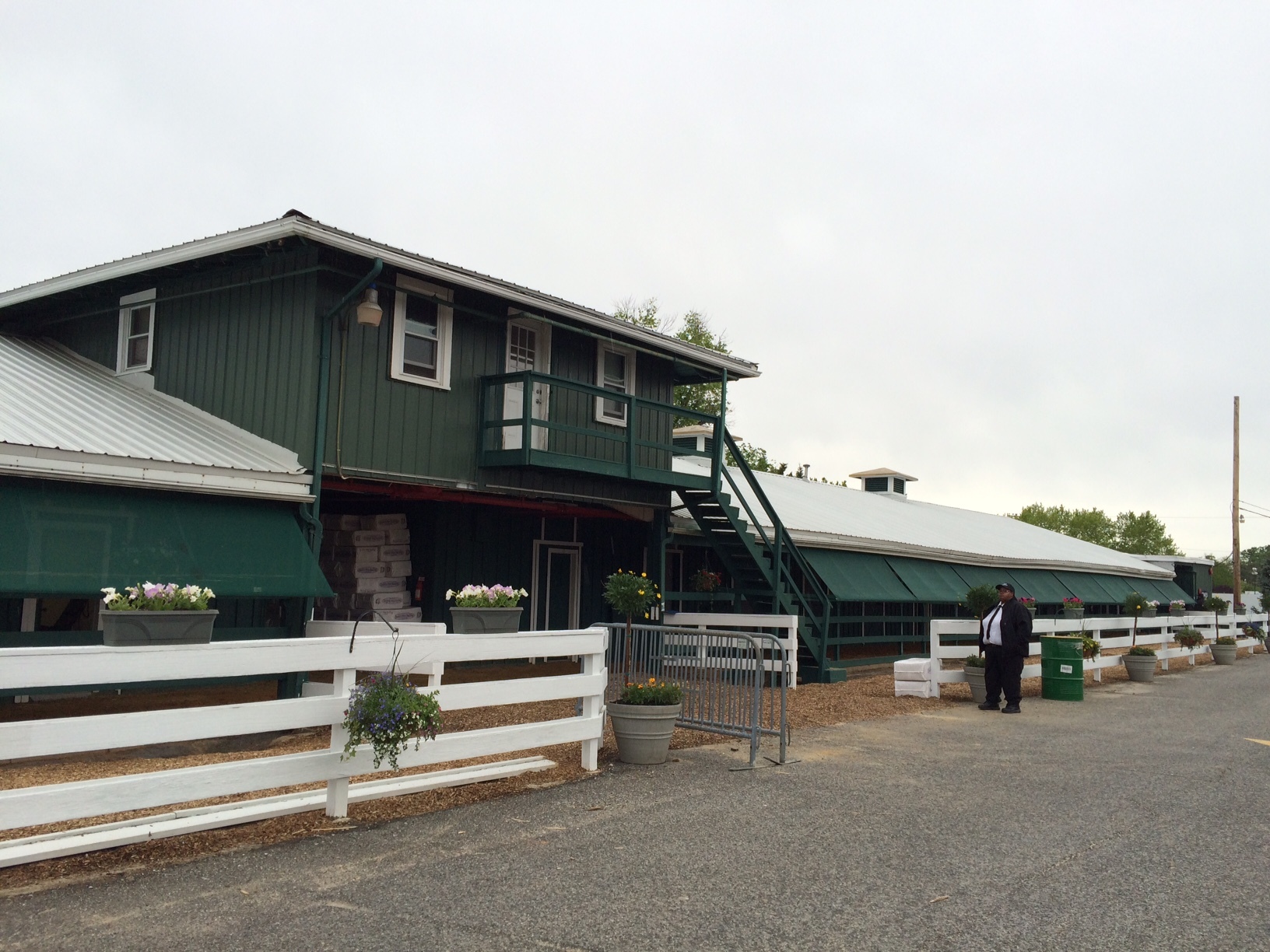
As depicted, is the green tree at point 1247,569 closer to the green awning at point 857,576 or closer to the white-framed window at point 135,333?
the green awning at point 857,576

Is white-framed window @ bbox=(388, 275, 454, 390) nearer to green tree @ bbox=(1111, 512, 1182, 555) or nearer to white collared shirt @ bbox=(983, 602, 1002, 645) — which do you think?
white collared shirt @ bbox=(983, 602, 1002, 645)

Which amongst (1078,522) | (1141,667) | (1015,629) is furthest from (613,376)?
(1078,522)

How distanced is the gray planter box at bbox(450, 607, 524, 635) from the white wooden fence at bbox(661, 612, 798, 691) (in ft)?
21.2

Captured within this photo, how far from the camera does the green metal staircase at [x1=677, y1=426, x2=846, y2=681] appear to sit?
17750 mm

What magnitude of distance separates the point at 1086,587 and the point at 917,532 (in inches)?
304

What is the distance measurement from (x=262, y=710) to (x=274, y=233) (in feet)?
24.0

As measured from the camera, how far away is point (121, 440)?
1126 cm

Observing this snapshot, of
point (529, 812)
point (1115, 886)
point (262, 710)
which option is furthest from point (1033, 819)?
point (262, 710)

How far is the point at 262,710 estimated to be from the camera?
6.42 meters

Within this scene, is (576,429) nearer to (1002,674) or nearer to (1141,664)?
(1002,674)

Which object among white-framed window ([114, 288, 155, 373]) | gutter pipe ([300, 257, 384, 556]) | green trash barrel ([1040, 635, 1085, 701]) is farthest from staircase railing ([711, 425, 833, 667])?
white-framed window ([114, 288, 155, 373])

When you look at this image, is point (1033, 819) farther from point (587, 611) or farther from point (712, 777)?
point (587, 611)

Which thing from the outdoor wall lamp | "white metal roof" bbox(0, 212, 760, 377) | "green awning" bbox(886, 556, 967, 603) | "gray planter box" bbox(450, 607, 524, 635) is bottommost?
"gray planter box" bbox(450, 607, 524, 635)

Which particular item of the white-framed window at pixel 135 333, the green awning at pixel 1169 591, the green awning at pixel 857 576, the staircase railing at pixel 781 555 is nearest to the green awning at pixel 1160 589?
the green awning at pixel 1169 591
